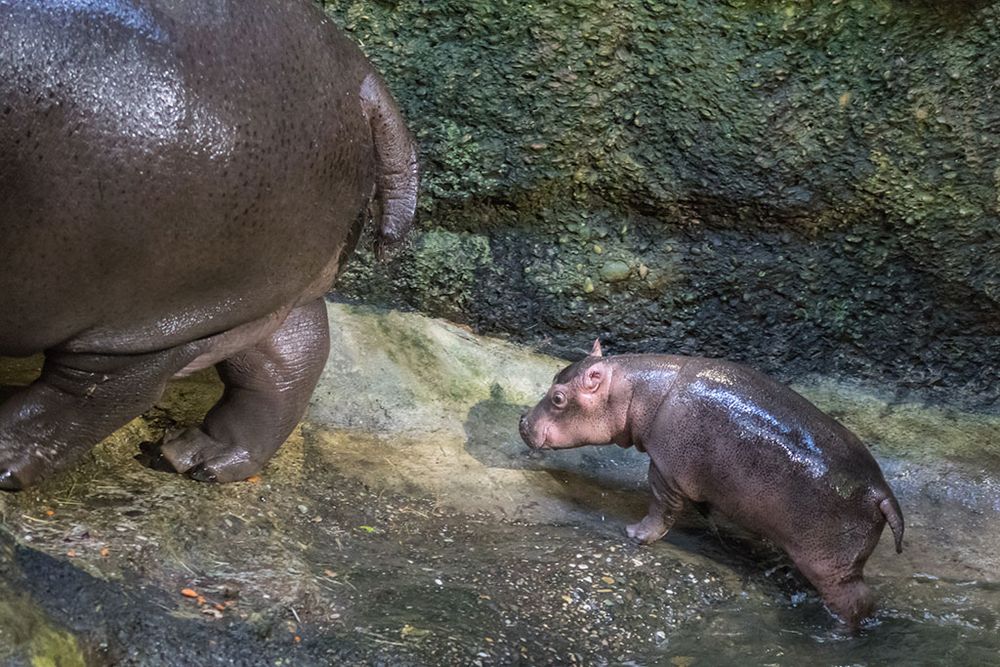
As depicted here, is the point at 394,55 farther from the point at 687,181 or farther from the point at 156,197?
the point at 156,197

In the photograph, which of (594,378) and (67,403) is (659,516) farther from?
(67,403)

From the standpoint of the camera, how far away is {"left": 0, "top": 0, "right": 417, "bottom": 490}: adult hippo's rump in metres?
2.65

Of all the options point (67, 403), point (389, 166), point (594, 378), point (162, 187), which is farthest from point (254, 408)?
point (594, 378)

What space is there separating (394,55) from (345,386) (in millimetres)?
1168

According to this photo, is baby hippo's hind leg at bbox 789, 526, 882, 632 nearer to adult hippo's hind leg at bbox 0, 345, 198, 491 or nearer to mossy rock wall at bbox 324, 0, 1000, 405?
mossy rock wall at bbox 324, 0, 1000, 405

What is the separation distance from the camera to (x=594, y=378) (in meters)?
4.08

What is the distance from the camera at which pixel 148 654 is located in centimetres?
255

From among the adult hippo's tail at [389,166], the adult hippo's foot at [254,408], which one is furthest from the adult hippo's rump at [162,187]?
the adult hippo's foot at [254,408]

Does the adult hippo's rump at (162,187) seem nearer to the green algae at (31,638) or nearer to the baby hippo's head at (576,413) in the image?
the green algae at (31,638)

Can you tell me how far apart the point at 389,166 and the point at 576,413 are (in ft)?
3.96

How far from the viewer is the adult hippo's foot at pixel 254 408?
11.6 ft

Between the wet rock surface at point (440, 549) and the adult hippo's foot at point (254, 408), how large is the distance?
0.08 meters

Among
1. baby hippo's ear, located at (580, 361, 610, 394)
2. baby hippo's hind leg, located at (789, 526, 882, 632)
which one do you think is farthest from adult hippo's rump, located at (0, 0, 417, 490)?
baby hippo's hind leg, located at (789, 526, 882, 632)

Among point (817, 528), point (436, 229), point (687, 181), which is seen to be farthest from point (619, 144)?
point (817, 528)
